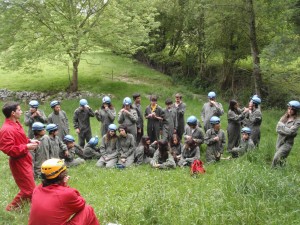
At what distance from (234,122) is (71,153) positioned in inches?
201

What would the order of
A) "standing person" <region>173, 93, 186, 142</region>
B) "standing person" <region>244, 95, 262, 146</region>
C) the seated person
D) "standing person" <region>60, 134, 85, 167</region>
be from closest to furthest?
"standing person" <region>60, 134, 85, 167</region> < "standing person" <region>244, 95, 262, 146</region> < the seated person < "standing person" <region>173, 93, 186, 142</region>

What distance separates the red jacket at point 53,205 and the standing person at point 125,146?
230 inches

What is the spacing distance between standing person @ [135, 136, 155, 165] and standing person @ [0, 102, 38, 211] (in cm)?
434

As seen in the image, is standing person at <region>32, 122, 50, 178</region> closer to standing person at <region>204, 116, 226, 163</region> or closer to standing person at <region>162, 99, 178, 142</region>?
standing person at <region>162, 99, 178, 142</region>

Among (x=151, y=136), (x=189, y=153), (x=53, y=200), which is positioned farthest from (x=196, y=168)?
(x=53, y=200)

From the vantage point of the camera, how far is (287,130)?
7.83 metres

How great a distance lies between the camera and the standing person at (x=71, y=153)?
10.0m

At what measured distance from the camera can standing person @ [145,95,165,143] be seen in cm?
1115

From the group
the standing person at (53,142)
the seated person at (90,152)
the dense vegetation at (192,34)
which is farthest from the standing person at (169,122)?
the dense vegetation at (192,34)

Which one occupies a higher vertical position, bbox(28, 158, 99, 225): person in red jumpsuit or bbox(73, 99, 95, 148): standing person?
bbox(28, 158, 99, 225): person in red jumpsuit

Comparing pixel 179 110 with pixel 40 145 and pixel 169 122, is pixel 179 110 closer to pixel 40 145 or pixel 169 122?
pixel 169 122

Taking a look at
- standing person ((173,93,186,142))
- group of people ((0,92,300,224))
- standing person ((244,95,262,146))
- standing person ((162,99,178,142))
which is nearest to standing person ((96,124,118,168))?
group of people ((0,92,300,224))

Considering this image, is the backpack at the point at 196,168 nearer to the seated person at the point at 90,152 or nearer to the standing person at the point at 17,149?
the seated person at the point at 90,152

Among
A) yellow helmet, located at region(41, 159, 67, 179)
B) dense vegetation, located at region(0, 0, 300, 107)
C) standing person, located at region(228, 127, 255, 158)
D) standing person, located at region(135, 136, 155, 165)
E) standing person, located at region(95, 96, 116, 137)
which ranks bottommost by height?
standing person, located at region(135, 136, 155, 165)
